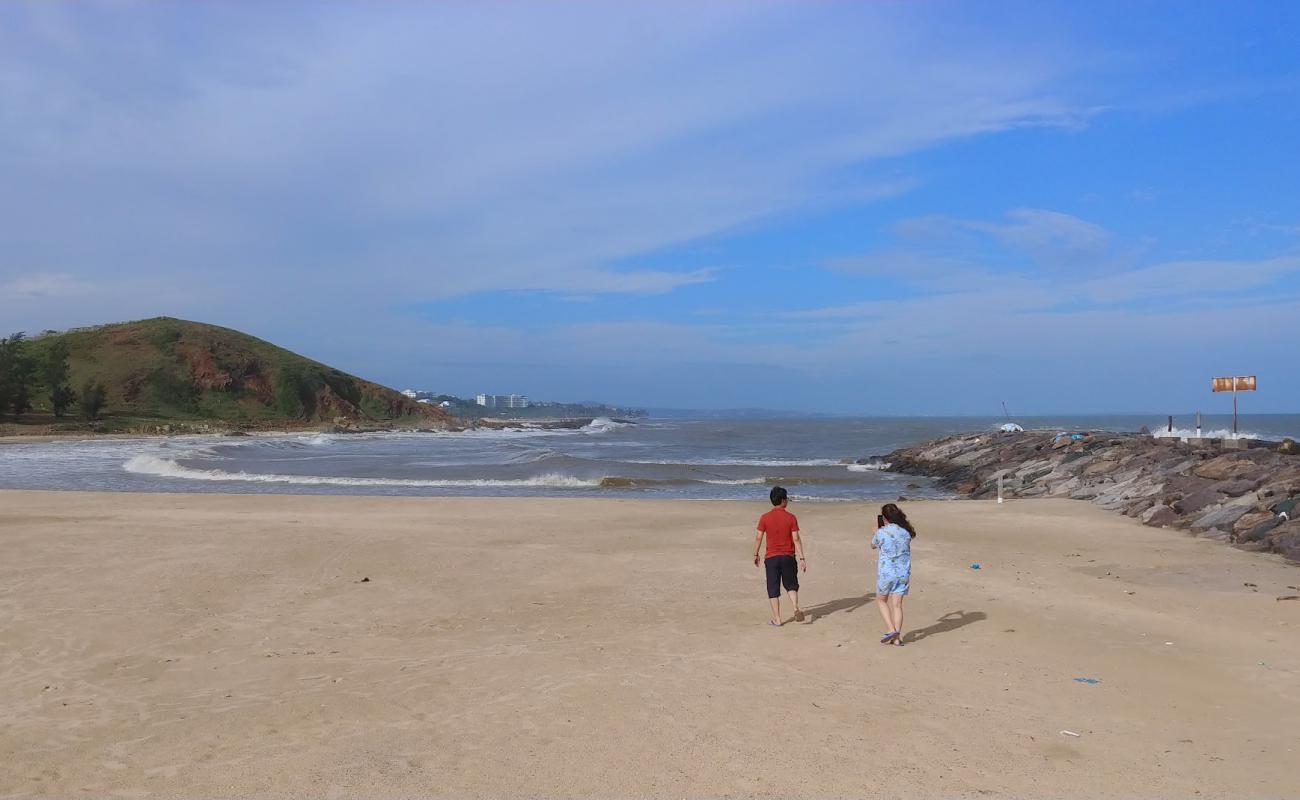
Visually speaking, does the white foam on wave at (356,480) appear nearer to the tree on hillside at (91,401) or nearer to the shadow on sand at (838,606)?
the shadow on sand at (838,606)

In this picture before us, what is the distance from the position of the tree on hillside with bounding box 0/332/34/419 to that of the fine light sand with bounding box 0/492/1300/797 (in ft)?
209

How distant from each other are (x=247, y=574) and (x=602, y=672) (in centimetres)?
678

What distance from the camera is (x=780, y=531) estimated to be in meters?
9.14

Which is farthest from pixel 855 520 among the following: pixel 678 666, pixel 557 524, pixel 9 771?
pixel 9 771

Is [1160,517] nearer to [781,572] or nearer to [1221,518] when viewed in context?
[1221,518]

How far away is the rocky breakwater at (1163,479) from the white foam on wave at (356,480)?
14.6 meters

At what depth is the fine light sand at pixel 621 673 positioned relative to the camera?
5.23 metres

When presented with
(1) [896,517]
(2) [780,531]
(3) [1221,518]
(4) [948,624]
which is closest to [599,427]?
(3) [1221,518]

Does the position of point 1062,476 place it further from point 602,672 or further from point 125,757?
point 125,757

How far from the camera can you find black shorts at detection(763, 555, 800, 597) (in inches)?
356

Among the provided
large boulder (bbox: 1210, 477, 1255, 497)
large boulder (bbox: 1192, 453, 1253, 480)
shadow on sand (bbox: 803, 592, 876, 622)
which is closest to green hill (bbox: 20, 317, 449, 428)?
shadow on sand (bbox: 803, 592, 876, 622)

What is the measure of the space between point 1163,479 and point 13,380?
76689mm

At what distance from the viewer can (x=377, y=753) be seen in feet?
18.0

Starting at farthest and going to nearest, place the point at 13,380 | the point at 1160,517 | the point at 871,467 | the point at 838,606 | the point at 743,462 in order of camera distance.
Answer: the point at 13,380 → the point at 743,462 → the point at 871,467 → the point at 1160,517 → the point at 838,606
